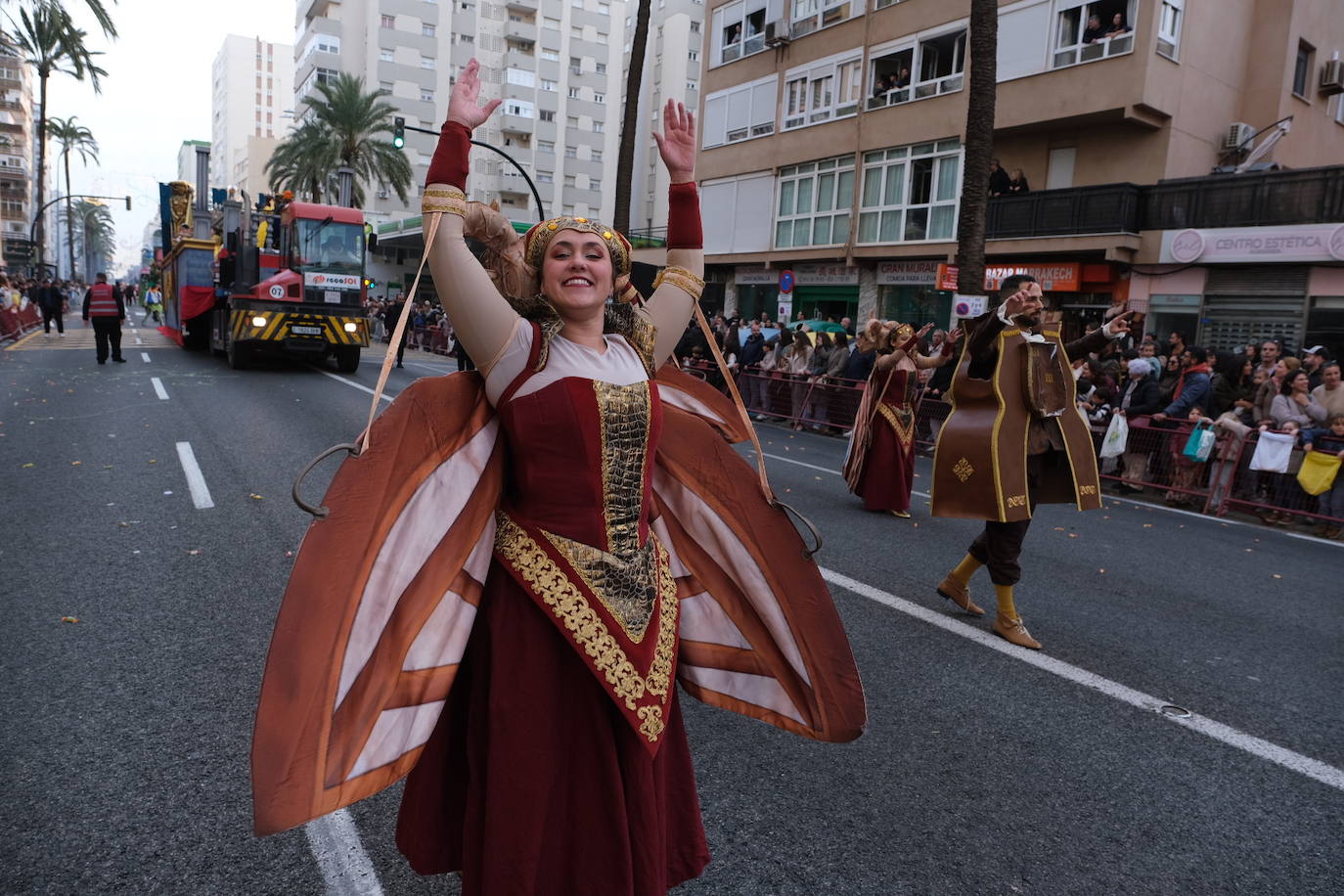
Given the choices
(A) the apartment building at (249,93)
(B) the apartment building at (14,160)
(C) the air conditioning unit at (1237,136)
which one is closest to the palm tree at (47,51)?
(C) the air conditioning unit at (1237,136)

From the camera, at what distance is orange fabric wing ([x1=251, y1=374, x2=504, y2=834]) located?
1.69m

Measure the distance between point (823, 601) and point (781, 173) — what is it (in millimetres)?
27881

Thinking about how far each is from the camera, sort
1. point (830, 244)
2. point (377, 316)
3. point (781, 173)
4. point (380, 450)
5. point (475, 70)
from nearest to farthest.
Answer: point (380, 450), point (475, 70), point (830, 244), point (781, 173), point (377, 316)

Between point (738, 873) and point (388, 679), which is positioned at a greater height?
point (388, 679)

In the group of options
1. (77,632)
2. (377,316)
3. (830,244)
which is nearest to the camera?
(77,632)

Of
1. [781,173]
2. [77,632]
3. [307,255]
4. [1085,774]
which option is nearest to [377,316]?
[781,173]

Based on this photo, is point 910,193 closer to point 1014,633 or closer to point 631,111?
point 631,111

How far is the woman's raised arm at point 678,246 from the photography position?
2.51 m

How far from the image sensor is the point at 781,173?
28531mm

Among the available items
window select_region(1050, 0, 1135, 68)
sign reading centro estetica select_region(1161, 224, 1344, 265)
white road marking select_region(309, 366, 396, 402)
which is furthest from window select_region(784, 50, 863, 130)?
white road marking select_region(309, 366, 396, 402)

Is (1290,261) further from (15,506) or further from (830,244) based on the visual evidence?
(15,506)

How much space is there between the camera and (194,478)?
307 inches

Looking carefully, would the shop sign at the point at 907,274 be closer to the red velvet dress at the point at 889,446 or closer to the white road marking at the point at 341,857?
the red velvet dress at the point at 889,446

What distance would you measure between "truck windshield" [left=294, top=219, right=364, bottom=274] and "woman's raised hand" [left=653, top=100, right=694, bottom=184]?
16.2 m
